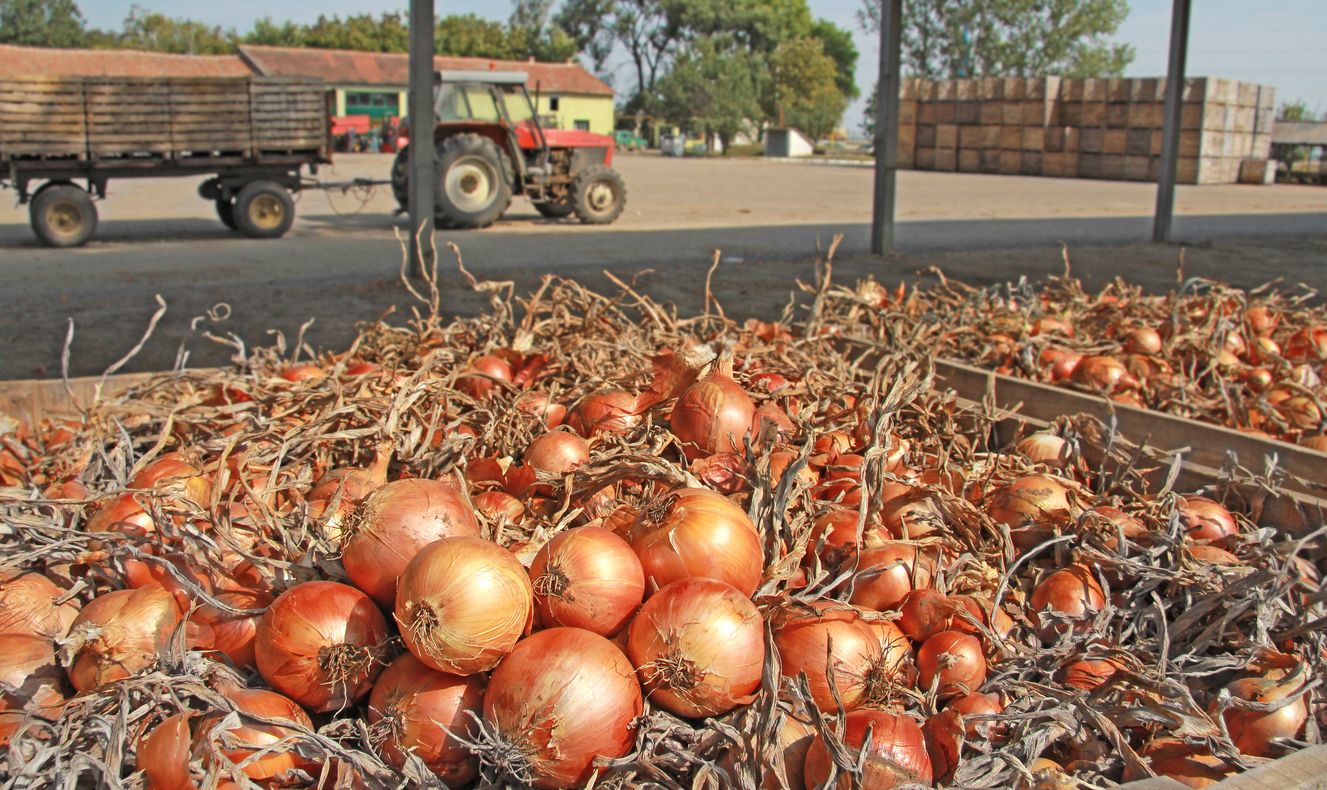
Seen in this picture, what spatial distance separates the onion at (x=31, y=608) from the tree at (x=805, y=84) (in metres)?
61.2

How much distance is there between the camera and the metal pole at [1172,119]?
10344 mm

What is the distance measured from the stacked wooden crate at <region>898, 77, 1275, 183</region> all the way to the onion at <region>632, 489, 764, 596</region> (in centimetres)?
2575

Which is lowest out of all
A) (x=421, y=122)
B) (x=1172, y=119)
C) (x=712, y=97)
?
(x=421, y=122)

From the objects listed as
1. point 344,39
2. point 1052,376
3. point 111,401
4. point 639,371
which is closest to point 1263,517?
point 1052,376

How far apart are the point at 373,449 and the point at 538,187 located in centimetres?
1066

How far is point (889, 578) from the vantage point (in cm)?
147

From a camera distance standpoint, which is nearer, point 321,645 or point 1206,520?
point 321,645

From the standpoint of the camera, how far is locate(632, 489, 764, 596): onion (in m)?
1.28

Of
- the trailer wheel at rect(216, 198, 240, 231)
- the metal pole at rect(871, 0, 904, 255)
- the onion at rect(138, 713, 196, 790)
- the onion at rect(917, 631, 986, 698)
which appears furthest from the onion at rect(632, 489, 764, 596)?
the trailer wheel at rect(216, 198, 240, 231)

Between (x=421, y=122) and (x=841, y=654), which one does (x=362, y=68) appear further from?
(x=841, y=654)

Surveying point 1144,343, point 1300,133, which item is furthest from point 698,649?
point 1300,133

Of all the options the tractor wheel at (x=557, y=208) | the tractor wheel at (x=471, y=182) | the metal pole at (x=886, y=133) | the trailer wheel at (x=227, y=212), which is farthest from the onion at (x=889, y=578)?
the trailer wheel at (x=227, y=212)

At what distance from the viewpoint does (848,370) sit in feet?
7.99

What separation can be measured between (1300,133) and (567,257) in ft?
93.8
